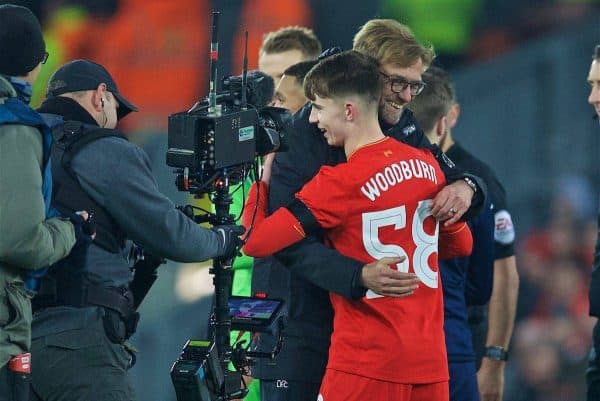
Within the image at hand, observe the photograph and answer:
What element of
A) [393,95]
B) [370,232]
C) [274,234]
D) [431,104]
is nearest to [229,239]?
[274,234]

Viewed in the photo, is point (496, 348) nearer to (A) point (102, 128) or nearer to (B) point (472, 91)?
(A) point (102, 128)

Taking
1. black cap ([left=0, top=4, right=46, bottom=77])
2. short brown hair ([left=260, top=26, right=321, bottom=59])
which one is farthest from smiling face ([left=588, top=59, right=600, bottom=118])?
black cap ([left=0, top=4, right=46, bottom=77])

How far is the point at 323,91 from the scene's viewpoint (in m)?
3.48

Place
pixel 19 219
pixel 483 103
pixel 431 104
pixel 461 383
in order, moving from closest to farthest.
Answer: pixel 19 219 → pixel 461 383 → pixel 431 104 → pixel 483 103

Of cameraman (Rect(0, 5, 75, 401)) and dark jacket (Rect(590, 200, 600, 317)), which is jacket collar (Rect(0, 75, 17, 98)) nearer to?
cameraman (Rect(0, 5, 75, 401))

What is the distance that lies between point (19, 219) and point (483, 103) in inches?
189

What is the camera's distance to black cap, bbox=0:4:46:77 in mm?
3350

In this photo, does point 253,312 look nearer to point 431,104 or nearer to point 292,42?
point 431,104

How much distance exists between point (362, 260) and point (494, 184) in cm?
136

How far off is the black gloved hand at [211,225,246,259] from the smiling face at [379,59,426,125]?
524 mm

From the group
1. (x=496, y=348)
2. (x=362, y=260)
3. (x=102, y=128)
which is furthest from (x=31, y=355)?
(x=496, y=348)

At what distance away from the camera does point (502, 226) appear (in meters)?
4.70

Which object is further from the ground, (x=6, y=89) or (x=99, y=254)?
(x=6, y=89)

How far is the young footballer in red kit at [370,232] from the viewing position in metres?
3.37
